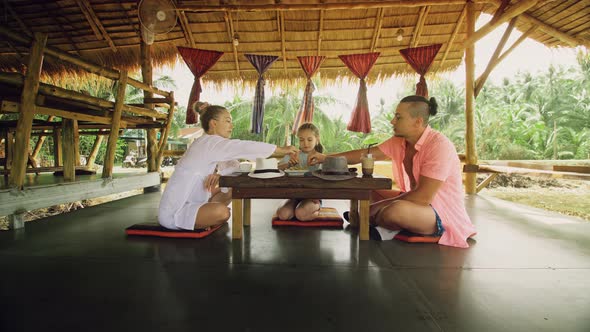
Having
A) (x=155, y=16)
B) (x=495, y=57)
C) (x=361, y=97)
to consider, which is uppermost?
(x=155, y=16)

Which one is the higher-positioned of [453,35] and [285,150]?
[453,35]

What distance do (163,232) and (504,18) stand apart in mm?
5055

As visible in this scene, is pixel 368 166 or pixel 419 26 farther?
pixel 419 26

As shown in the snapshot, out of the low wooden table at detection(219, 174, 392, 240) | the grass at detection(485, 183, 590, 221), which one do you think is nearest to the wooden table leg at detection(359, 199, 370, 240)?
the low wooden table at detection(219, 174, 392, 240)

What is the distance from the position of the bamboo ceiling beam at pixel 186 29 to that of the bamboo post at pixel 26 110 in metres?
3.21

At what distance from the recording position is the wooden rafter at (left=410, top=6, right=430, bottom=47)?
213 inches

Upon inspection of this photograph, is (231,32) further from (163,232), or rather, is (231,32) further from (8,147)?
(163,232)

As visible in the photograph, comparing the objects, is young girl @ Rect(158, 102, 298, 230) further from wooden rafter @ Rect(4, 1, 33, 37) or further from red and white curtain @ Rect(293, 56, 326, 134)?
wooden rafter @ Rect(4, 1, 33, 37)

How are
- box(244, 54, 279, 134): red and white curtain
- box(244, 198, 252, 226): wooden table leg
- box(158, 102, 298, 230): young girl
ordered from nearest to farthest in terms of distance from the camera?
1. box(158, 102, 298, 230): young girl
2. box(244, 198, 252, 226): wooden table leg
3. box(244, 54, 279, 134): red and white curtain

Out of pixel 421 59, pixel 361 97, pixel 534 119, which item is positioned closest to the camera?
pixel 421 59

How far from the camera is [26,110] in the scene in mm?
2525

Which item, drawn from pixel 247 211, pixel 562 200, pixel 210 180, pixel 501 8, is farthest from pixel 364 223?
pixel 562 200

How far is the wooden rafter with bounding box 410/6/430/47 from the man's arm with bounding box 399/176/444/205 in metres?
4.51

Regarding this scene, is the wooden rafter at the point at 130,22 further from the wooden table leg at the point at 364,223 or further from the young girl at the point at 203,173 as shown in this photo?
the wooden table leg at the point at 364,223
